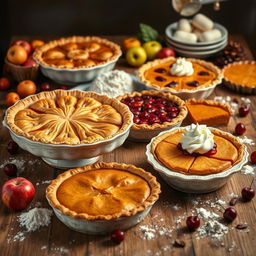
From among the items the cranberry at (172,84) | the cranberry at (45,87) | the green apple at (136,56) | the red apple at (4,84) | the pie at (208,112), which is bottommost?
the red apple at (4,84)

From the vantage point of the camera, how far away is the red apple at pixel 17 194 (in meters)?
2.90

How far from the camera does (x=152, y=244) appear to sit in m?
2.70

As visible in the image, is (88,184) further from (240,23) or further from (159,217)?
(240,23)

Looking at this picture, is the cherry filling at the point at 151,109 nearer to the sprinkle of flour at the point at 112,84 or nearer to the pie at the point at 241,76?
the sprinkle of flour at the point at 112,84

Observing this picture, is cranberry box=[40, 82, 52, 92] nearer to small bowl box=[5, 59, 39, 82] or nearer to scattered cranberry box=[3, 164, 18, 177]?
small bowl box=[5, 59, 39, 82]

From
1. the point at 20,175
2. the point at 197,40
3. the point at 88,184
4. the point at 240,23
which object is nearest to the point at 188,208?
the point at 88,184

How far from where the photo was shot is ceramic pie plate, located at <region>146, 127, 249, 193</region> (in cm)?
296

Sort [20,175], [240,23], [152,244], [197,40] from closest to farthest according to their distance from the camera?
1. [152,244]
2. [20,175]
3. [197,40]
4. [240,23]

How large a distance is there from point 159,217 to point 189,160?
1.32 feet

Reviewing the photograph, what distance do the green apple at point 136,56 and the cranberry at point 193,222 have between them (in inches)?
86.7

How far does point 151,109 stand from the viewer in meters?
3.69

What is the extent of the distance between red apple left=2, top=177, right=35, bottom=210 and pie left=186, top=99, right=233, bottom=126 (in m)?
1.37

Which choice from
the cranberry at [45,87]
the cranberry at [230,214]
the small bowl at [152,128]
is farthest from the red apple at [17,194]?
the cranberry at [45,87]

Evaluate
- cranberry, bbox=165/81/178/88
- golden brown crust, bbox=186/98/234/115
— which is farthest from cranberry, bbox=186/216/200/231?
cranberry, bbox=165/81/178/88
